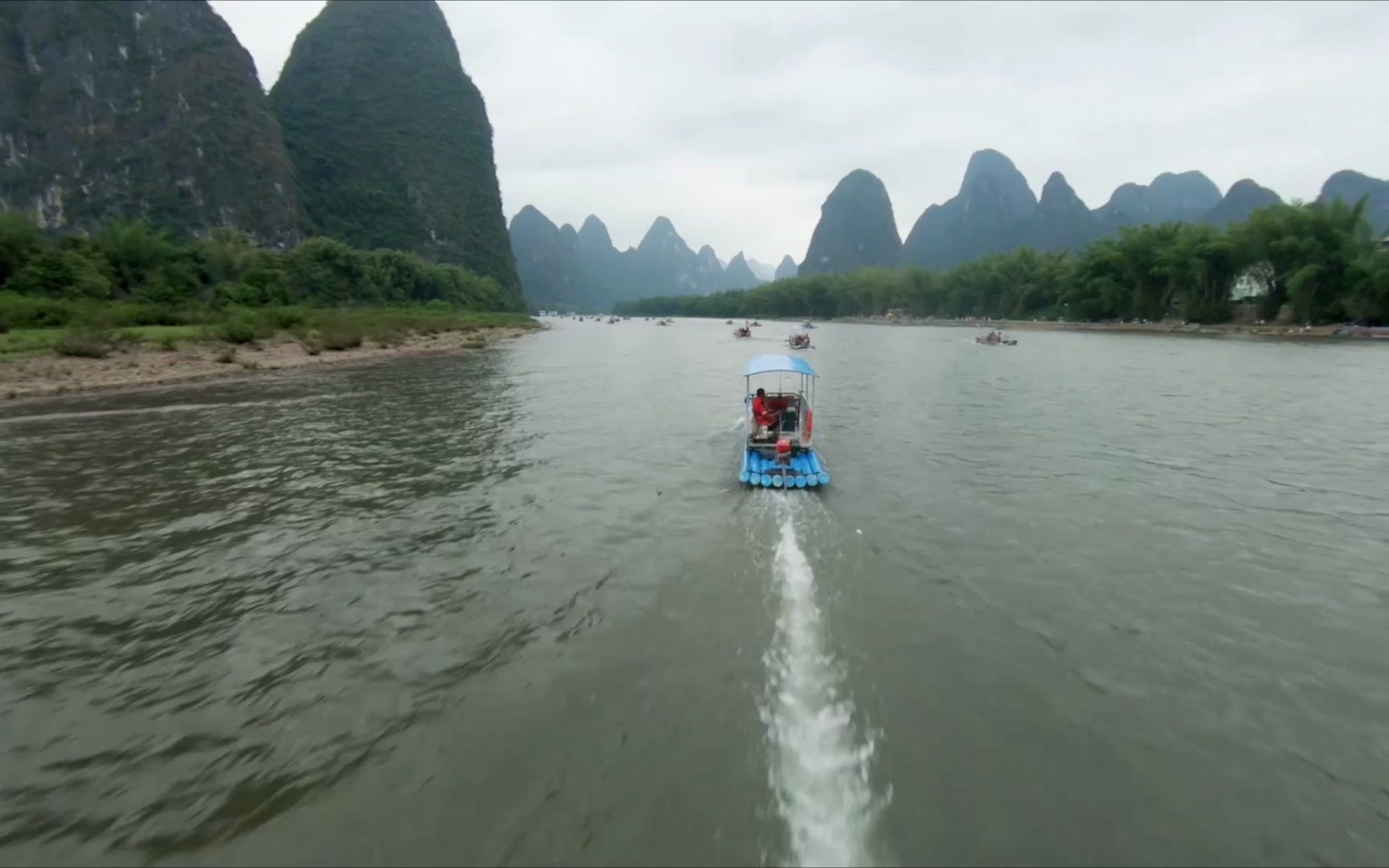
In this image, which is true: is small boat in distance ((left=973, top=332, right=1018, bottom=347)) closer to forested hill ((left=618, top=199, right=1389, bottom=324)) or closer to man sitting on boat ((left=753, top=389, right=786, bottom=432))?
forested hill ((left=618, top=199, right=1389, bottom=324))

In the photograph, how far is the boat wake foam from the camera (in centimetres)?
454

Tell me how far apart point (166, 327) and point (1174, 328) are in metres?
83.4

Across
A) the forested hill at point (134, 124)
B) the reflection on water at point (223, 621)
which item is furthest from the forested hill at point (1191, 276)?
the forested hill at point (134, 124)

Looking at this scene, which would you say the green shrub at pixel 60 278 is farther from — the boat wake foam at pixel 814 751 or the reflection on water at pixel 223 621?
the boat wake foam at pixel 814 751

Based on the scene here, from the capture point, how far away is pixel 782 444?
1259 centimetres

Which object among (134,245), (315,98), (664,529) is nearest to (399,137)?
(315,98)

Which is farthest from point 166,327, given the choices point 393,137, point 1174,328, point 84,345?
point 393,137

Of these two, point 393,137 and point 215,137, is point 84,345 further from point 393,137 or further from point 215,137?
point 393,137

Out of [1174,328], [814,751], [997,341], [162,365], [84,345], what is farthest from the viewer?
[1174,328]

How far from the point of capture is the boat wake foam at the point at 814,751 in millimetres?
4543

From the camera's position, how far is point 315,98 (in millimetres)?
132375

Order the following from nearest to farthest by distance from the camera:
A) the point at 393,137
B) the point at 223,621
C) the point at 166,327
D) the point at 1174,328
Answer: the point at 223,621, the point at 166,327, the point at 1174,328, the point at 393,137

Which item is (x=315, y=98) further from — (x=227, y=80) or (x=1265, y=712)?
(x=1265, y=712)

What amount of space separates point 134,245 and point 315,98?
4446 inches
